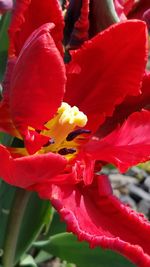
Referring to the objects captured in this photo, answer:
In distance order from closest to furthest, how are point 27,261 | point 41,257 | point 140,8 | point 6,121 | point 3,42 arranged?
point 6,121
point 140,8
point 3,42
point 27,261
point 41,257

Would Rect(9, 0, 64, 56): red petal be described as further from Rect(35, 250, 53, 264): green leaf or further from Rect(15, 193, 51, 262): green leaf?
Rect(35, 250, 53, 264): green leaf

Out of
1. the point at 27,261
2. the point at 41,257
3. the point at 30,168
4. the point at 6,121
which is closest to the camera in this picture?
the point at 30,168

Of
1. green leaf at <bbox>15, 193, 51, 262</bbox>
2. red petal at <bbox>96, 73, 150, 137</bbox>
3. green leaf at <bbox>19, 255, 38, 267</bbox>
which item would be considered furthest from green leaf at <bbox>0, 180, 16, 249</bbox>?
red petal at <bbox>96, 73, 150, 137</bbox>

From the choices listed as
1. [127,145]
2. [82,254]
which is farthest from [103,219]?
[82,254]

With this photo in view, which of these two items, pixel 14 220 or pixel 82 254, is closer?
pixel 14 220

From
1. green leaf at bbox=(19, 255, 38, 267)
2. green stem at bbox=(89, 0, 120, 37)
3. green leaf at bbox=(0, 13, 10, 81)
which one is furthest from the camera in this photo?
green leaf at bbox=(19, 255, 38, 267)

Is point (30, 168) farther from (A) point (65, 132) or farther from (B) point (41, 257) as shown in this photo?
(B) point (41, 257)

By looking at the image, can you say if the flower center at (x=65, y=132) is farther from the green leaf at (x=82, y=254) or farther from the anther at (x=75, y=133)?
the green leaf at (x=82, y=254)
